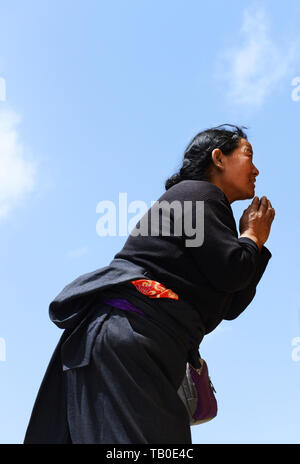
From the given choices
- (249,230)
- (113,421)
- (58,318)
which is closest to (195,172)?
(249,230)

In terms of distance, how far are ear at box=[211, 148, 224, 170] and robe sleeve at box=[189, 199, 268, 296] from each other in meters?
0.48

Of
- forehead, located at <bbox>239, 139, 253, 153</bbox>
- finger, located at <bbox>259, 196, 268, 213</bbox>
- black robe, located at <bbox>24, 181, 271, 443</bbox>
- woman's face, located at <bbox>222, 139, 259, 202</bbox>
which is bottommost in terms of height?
black robe, located at <bbox>24, 181, 271, 443</bbox>

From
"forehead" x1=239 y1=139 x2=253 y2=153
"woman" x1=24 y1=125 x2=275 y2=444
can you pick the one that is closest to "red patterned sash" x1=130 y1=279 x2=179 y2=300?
"woman" x1=24 y1=125 x2=275 y2=444

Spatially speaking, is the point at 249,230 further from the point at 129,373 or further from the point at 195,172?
the point at 129,373

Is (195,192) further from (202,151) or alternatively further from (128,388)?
(128,388)

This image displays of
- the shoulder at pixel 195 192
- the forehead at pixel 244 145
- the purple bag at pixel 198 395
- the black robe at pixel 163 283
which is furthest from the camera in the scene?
the forehead at pixel 244 145

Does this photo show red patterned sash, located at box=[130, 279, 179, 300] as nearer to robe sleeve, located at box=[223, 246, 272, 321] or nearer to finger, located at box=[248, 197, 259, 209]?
robe sleeve, located at box=[223, 246, 272, 321]

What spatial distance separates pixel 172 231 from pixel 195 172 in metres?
0.52

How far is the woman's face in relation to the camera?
309 cm

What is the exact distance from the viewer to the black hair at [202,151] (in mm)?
3133

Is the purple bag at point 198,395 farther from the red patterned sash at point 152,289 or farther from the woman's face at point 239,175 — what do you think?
the woman's face at point 239,175

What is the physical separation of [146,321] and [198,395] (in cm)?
70

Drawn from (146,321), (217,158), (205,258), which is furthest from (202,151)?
(146,321)

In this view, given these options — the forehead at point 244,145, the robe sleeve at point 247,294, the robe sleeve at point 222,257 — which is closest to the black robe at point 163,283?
the robe sleeve at point 222,257
